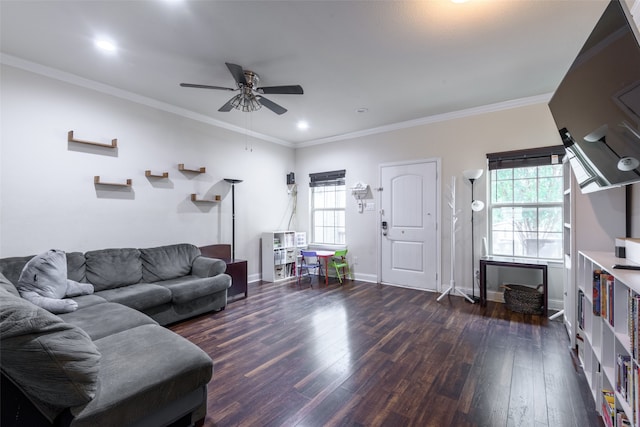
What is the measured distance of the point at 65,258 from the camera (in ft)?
8.99

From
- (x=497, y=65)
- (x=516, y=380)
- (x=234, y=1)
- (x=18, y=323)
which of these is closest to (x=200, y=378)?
(x=18, y=323)

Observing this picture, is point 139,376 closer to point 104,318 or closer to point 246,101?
point 104,318

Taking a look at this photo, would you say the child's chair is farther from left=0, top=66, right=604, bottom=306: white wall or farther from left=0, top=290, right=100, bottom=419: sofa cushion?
left=0, top=290, right=100, bottom=419: sofa cushion

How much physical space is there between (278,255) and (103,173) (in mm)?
2826

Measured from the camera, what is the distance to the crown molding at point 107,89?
9.13ft

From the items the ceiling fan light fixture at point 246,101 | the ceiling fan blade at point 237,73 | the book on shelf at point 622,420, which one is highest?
the ceiling fan blade at point 237,73

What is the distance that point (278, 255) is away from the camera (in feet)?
16.7

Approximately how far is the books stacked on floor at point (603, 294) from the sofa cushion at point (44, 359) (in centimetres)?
259

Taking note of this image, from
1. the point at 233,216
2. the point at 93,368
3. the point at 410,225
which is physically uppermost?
the point at 233,216

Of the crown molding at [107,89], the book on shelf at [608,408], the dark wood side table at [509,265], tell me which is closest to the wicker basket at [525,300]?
the dark wood side table at [509,265]

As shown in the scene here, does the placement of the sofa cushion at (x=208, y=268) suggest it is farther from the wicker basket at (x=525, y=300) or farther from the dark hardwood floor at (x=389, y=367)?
the wicker basket at (x=525, y=300)

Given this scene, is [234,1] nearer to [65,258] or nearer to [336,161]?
[65,258]

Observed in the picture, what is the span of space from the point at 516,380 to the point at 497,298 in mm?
2084

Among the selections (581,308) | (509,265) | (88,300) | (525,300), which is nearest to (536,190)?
(509,265)
